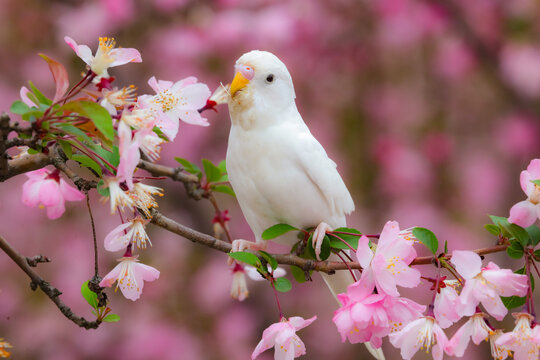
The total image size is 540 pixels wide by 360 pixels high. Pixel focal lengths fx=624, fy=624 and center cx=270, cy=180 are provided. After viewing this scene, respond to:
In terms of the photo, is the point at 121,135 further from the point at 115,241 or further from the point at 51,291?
the point at 51,291

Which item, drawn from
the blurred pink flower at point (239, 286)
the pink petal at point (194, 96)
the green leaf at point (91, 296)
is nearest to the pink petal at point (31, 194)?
the green leaf at point (91, 296)

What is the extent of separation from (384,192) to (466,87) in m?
0.72

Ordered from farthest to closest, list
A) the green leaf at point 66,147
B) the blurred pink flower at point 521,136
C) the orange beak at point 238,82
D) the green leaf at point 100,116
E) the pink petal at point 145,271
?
the blurred pink flower at point 521,136, the orange beak at point 238,82, the pink petal at point 145,271, the green leaf at point 66,147, the green leaf at point 100,116

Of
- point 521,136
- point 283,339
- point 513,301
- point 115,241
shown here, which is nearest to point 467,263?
point 513,301

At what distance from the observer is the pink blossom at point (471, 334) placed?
2.72 ft

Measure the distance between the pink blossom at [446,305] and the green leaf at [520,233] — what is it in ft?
0.32

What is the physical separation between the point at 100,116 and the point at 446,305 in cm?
50

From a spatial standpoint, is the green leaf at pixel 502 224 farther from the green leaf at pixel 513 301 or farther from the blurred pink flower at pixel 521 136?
the blurred pink flower at pixel 521 136

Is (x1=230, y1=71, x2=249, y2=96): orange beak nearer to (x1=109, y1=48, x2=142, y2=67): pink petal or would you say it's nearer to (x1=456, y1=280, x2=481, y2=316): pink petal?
(x1=109, y1=48, x2=142, y2=67): pink petal

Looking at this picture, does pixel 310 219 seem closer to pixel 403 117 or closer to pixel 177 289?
pixel 177 289

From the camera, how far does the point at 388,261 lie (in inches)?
31.3

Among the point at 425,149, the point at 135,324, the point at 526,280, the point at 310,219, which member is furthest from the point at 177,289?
the point at 526,280

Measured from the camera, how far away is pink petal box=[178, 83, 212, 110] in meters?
0.95

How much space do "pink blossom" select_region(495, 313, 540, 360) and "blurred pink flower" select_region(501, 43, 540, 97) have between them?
5.71 ft
